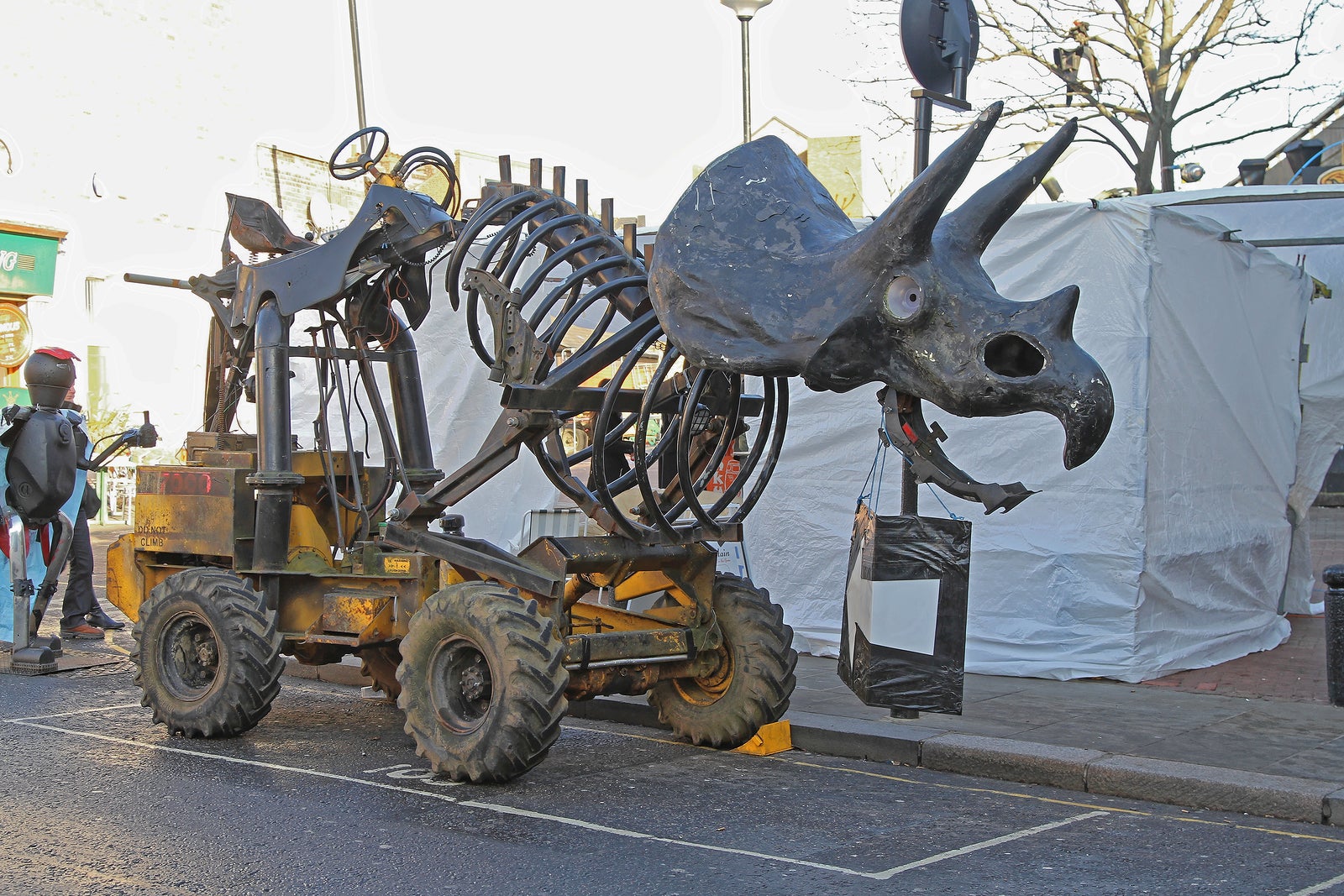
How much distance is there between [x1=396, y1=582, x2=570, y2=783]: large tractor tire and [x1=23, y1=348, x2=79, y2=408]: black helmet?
5.02 meters

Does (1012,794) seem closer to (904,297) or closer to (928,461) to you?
(928,461)

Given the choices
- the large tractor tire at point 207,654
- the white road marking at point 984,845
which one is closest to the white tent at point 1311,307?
the white road marking at point 984,845

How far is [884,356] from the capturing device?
17.9 ft

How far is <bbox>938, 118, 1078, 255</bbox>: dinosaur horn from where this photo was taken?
5180mm

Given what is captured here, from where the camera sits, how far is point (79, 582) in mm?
11805

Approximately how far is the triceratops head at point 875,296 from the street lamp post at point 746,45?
8789mm

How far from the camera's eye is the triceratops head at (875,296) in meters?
4.96

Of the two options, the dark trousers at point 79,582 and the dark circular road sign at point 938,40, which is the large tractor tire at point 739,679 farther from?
the dark trousers at point 79,582

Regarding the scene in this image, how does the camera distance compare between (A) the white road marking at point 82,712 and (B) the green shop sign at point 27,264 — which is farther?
(B) the green shop sign at point 27,264

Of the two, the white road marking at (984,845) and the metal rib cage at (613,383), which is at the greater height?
the metal rib cage at (613,383)

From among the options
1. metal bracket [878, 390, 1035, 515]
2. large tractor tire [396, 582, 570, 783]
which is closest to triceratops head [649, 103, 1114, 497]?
metal bracket [878, 390, 1035, 515]

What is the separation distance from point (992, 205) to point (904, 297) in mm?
503

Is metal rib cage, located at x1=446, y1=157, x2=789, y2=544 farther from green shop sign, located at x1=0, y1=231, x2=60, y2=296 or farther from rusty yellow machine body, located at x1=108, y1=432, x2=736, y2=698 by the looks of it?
green shop sign, located at x1=0, y1=231, x2=60, y2=296

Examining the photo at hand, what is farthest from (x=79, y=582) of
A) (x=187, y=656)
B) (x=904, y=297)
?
(x=904, y=297)
